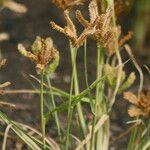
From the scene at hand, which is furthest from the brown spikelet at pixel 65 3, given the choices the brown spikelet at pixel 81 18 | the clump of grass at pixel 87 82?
the brown spikelet at pixel 81 18

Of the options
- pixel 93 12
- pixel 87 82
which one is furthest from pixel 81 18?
pixel 87 82

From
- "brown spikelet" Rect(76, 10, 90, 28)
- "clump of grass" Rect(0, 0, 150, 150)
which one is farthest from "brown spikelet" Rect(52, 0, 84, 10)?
"brown spikelet" Rect(76, 10, 90, 28)

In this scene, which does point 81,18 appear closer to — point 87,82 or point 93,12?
point 93,12

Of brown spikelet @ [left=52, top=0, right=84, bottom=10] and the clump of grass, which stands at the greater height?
brown spikelet @ [left=52, top=0, right=84, bottom=10]

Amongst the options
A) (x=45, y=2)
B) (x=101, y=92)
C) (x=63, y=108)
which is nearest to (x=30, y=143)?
(x=63, y=108)

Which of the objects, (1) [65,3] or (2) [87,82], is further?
(2) [87,82]

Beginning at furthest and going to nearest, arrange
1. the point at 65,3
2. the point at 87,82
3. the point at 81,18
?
the point at 87,82 < the point at 65,3 < the point at 81,18

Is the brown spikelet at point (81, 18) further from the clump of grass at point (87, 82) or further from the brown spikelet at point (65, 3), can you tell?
the brown spikelet at point (65, 3)

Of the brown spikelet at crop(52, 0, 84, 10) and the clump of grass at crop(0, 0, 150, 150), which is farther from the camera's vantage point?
the brown spikelet at crop(52, 0, 84, 10)

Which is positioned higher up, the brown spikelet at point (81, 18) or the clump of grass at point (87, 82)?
the brown spikelet at point (81, 18)

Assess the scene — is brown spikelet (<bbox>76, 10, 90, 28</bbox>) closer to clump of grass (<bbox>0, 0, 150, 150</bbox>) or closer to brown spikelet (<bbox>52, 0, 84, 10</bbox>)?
clump of grass (<bbox>0, 0, 150, 150</bbox>)

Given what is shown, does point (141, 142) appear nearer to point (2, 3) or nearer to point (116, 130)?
point (116, 130)
